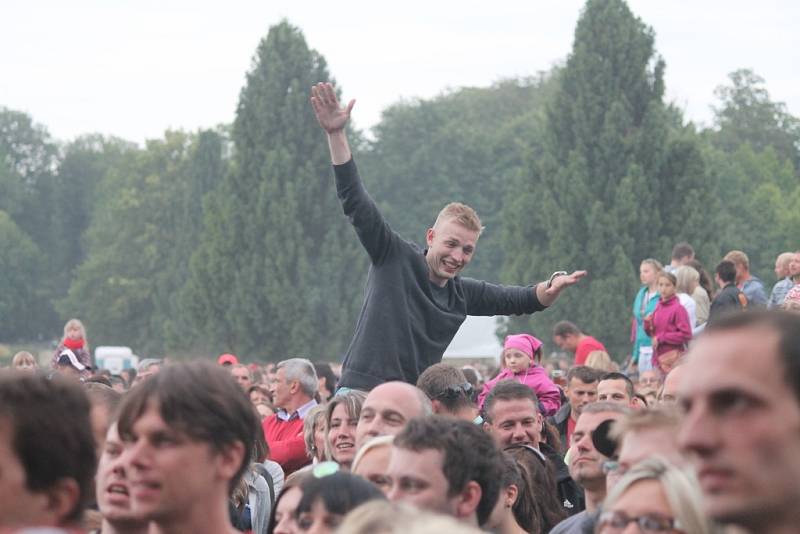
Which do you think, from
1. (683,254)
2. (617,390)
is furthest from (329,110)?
(683,254)

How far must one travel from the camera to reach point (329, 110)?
8250 millimetres

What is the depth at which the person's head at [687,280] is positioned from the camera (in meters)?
17.7

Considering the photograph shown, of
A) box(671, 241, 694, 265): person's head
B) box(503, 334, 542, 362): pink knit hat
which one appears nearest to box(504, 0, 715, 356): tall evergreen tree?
box(671, 241, 694, 265): person's head

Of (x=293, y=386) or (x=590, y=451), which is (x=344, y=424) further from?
(x=293, y=386)

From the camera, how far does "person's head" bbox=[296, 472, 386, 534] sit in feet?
16.4

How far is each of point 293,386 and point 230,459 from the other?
7622mm

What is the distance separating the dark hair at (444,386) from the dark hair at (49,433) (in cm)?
450

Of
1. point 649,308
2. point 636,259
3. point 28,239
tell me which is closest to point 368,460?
point 649,308

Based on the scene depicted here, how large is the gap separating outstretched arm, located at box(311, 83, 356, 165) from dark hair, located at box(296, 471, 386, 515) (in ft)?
10.6

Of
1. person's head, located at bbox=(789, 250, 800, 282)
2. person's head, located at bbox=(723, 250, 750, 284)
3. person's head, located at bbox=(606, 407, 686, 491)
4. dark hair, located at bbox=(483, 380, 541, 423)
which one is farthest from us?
person's head, located at bbox=(723, 250, 750, 284)

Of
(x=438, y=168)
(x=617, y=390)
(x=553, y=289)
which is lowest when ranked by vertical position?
(x=617, y=390)

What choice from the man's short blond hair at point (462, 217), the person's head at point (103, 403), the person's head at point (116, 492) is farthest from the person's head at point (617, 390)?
the person's head at point (116, 492)

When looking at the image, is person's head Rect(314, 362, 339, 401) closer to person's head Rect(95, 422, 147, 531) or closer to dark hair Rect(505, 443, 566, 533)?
dark hair Rect(505, 443, 566, 533)

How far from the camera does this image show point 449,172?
8094 centimetres
